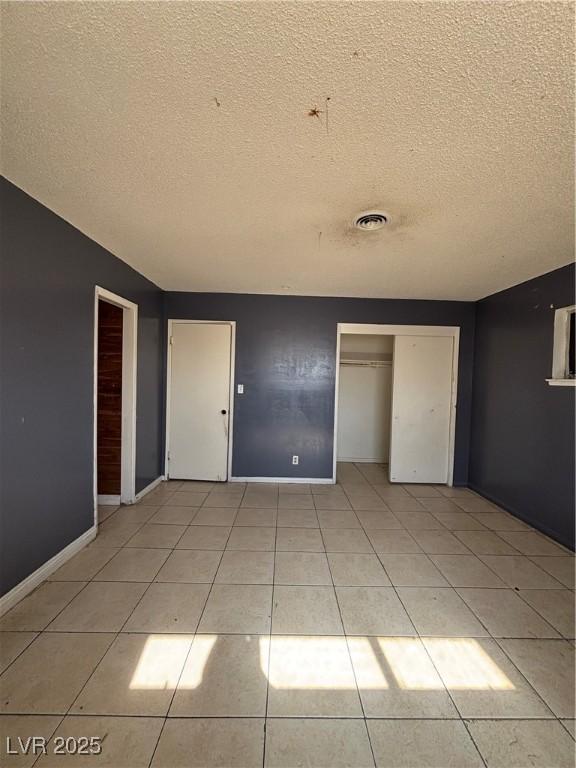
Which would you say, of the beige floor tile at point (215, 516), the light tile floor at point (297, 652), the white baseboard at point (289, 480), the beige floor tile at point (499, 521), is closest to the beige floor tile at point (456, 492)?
the beige floor tile at point (499, 521)

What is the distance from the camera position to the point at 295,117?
120 centimetres

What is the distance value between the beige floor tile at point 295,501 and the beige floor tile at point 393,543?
0.80 meters

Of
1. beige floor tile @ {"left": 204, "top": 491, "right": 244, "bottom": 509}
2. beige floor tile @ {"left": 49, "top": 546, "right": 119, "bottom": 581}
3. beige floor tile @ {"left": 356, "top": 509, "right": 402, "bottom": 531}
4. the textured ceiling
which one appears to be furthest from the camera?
beige floor tile @ {"left": 204, "top": 491, "right": 244, "bottom": 509}

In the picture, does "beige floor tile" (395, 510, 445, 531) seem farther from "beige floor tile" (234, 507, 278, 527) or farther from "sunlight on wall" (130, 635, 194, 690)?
"sunlight on wall" (130, 635, 194, 690)

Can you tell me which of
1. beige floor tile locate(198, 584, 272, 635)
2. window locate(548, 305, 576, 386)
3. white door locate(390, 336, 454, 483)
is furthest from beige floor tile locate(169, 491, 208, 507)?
window locate(548, 305, 576, 386)

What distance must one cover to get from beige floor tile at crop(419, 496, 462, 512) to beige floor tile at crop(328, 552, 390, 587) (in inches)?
52.6

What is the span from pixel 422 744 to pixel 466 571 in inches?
51.8

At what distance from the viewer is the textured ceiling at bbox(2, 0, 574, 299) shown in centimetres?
90

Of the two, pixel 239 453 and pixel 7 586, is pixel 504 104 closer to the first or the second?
pixel 7 586

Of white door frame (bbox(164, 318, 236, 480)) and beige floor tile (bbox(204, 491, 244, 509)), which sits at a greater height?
white door frame (bbox(164, 318, 236, 480))

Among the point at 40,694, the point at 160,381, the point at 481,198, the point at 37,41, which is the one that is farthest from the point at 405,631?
the point at 160,381

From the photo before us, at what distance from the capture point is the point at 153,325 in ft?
12.1

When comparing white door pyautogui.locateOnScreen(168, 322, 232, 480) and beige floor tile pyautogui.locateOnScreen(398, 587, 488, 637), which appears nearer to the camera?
beige floor tile pyautogui.locateOnScreen(398, 587, 488, 637)

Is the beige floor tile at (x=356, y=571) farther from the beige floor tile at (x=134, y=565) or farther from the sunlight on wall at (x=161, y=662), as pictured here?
the beige floor tile at (x=134, y=565)
